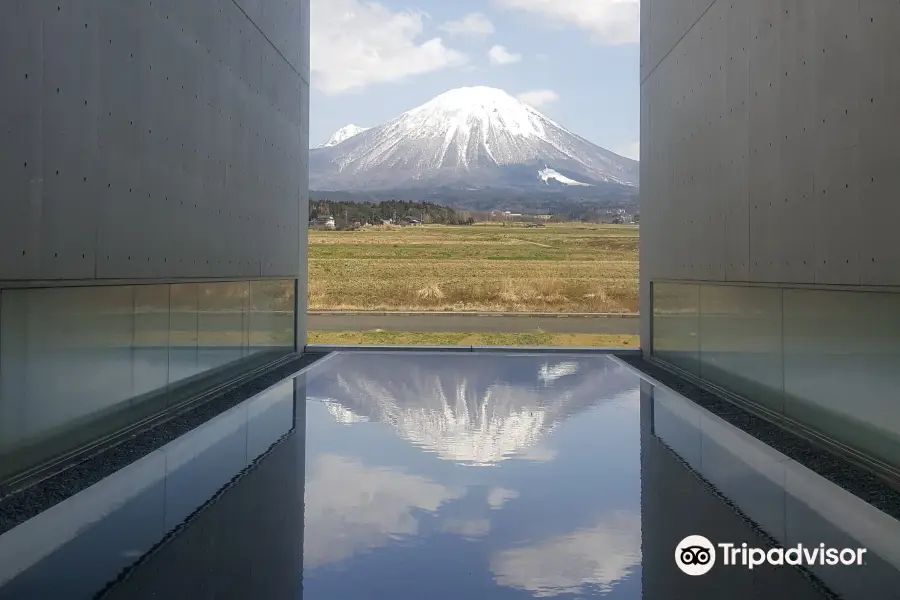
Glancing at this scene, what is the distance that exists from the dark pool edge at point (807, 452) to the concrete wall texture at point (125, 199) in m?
4.88

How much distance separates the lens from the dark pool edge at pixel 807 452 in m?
4.94

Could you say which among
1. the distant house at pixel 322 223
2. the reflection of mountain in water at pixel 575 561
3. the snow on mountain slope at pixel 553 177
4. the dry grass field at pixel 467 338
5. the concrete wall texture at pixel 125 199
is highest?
the snow on mountain slope at pixel 553 177

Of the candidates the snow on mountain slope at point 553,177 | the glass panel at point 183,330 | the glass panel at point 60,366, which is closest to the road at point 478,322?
the glass panel at point 183,330

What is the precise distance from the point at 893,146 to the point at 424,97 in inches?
7653

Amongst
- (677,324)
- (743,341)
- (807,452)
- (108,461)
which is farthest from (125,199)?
(677,324)

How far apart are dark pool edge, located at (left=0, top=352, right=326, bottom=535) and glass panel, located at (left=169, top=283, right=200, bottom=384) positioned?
1.21 ft

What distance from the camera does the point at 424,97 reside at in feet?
637

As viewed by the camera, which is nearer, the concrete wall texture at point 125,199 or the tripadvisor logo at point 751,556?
the tripadvisor logo at point 751,556

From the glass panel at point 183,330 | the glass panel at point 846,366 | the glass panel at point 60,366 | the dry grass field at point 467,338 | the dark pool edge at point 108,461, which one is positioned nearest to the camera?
the dark pool edge at point 108,461

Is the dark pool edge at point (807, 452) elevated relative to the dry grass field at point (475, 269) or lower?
lower

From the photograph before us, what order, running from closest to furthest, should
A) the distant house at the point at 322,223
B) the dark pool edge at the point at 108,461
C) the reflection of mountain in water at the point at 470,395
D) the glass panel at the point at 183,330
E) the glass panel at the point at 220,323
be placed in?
the dark pool edge at the point at 108,461
the reflection of mountain in water at the point at 470,395
the glass panel at the point at 183,330
the glass panel at the point at 220,323
the distant house at the point at 322,223

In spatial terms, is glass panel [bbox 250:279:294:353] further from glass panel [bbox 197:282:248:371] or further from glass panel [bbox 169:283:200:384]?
glass panel [bbox 169:283:200:384]

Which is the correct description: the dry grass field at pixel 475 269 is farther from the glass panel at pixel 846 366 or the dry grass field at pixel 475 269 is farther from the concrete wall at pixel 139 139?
the glass panel at pixel 846 366

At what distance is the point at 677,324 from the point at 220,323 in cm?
557
